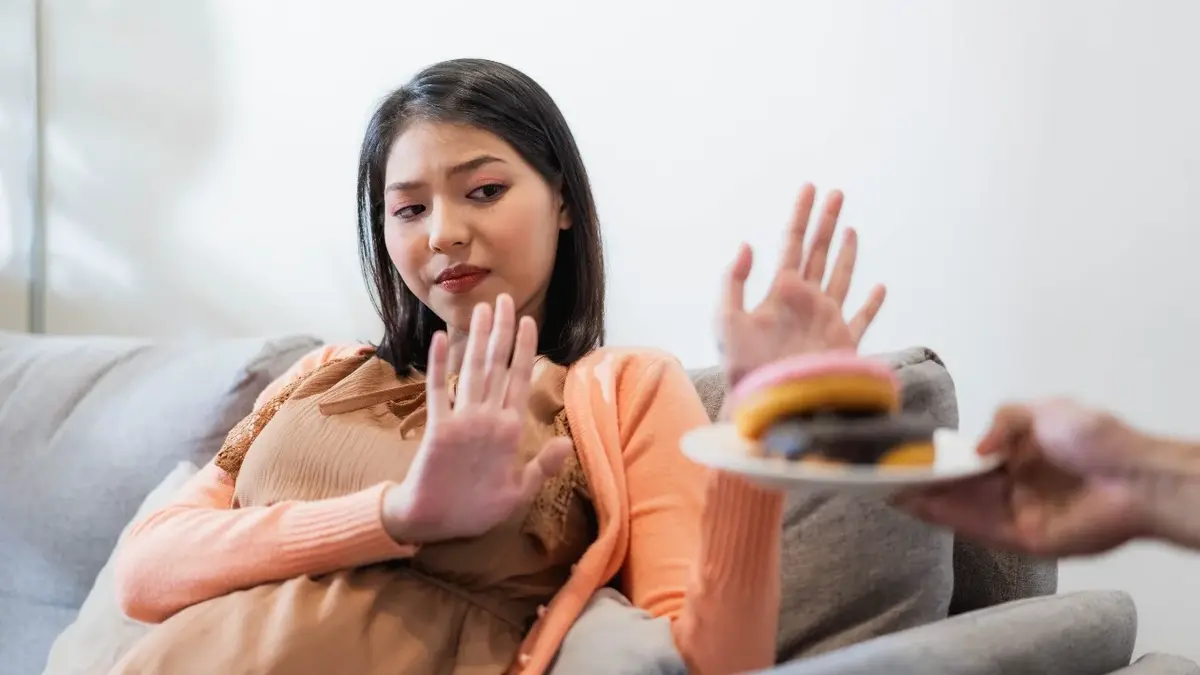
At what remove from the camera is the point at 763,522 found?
30.1 inches

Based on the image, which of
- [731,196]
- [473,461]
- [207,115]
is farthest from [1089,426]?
[207,115]

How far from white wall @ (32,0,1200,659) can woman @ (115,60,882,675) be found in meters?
0.45

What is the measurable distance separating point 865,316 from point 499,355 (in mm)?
305

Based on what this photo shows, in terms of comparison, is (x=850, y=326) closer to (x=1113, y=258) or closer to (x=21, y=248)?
(x=1113, y=258)

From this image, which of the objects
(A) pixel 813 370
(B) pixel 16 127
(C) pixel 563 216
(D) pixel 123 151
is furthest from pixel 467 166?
(B) pixel 16 127

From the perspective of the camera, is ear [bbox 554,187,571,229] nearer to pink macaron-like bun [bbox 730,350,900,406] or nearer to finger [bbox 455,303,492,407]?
finger [bbox 455,303,492,407]

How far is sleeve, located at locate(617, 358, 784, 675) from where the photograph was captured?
77 cm

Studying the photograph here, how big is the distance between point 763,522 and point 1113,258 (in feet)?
2.50

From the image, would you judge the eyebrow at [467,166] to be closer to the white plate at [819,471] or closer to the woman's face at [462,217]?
the woman's face at [462,217]

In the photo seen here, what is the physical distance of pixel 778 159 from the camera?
1.47 metres

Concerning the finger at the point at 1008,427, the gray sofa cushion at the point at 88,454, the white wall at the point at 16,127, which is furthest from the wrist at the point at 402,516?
the white wall at the point at 16,127

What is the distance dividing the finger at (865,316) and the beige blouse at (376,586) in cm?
32

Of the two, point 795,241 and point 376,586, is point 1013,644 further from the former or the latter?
point 376,586

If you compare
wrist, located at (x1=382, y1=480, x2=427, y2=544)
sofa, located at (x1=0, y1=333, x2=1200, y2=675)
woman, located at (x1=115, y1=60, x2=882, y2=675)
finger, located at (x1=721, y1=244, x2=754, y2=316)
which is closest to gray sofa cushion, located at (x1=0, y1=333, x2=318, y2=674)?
sofa, located at (x1=0, y1=333, x2=1200, y2=675)
